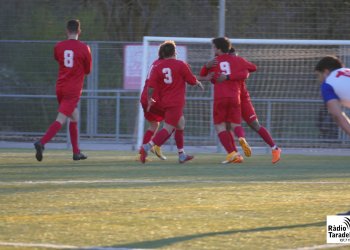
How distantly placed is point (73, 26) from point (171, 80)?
1573 mm

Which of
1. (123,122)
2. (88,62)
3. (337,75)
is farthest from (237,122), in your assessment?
(123,122)

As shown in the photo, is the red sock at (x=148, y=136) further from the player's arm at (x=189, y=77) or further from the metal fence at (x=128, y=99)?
the metal fence at (x=128, y=99)

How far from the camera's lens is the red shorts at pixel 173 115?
14.7 metres

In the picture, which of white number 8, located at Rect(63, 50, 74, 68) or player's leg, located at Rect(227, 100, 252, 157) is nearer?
white number 8, located at Rect(63, 50, 74, 68)

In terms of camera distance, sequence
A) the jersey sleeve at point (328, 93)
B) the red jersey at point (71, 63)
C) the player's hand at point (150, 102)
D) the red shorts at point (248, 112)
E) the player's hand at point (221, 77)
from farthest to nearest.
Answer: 1. the red shorts at point (248, 112)
2. the player's hand at point (221, 77)
3. the player's hand at point (150, 102)
4. the red jersey at point (71, 63)
5. the jersey sleeve at point (328, 93)

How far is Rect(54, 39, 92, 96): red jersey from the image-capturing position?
14.5 meters

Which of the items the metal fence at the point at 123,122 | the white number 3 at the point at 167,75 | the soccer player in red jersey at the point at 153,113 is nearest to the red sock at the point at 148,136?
the soccer player in red jersey at the point at 153,113

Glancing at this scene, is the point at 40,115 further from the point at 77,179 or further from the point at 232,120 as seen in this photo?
the point at 77,179

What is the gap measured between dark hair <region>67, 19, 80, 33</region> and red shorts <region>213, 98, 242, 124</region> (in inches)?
90.4

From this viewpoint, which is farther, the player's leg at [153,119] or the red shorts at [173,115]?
the player's leg at [153,119]

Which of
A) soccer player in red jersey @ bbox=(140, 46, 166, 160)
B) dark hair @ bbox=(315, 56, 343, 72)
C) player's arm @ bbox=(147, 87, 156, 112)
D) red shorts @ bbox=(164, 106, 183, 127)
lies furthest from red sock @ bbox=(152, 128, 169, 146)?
dark hair @ bbox=(315, 56, 343, 72)

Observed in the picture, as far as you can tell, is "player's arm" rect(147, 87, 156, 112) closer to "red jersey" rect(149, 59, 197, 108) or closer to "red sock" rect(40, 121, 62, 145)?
"red jersey" rect(149, 59, 197, 108)

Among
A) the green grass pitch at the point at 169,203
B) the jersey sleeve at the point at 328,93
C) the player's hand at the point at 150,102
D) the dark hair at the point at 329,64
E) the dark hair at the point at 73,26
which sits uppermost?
the dark hair at the point at 73,26

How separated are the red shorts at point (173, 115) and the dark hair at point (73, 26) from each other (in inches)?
67.7
